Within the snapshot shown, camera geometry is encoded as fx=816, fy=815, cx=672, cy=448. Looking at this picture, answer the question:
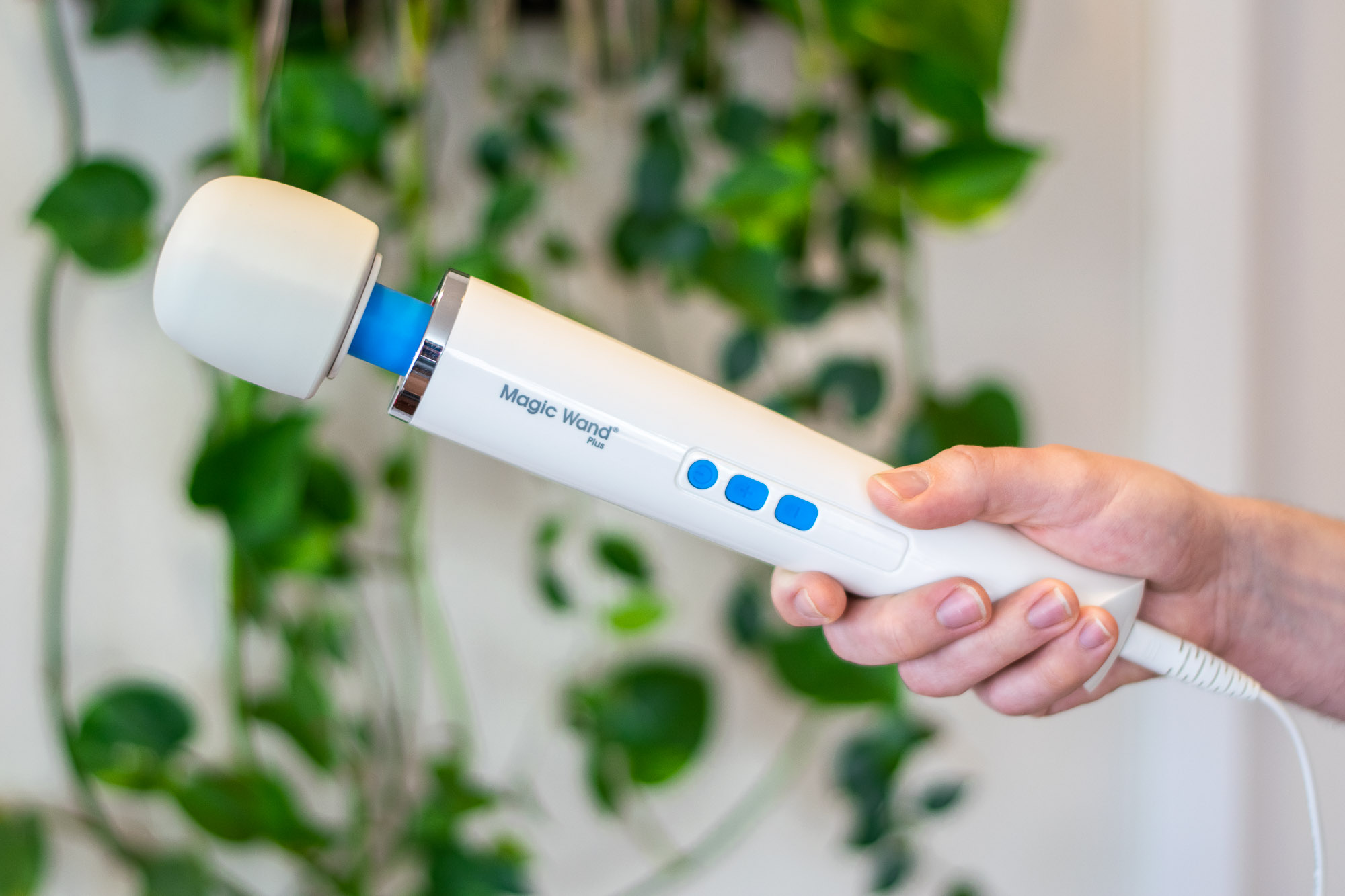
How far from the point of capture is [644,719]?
67cm

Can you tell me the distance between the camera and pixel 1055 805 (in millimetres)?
820

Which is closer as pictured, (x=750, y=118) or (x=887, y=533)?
(x=887, y=533)

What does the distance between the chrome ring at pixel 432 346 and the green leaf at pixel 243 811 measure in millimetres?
408

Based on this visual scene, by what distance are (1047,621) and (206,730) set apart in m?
0.66

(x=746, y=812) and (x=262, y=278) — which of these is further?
(x=746, y=812)

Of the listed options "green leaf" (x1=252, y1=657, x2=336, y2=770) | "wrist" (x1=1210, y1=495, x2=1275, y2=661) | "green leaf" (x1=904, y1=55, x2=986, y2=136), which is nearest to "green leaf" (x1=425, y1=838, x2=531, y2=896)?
"green leaf" (x1=252, y1=657, x2=336, y2=770)

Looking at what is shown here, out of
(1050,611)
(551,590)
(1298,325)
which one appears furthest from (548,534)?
(1298,325)

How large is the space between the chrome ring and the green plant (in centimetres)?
20

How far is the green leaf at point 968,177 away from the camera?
0.57 m

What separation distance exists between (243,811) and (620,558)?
0.33 metres

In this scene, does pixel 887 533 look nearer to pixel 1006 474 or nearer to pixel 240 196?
pixel 1006 474

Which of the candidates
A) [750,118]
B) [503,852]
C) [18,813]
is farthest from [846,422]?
[18,813]

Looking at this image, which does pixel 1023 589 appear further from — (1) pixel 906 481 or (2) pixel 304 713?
(2) pixel 304 713

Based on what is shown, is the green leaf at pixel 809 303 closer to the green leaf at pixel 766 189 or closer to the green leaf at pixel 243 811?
the green leaf at pixel 766 189
